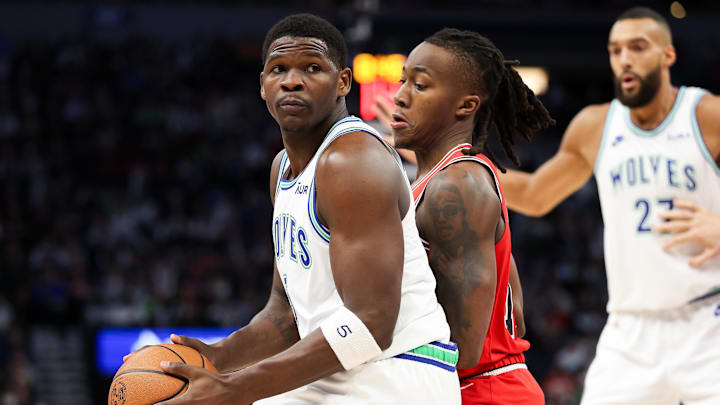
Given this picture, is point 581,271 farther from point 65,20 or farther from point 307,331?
point 307,331

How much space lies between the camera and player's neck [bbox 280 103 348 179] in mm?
3035

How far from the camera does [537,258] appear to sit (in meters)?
16.4

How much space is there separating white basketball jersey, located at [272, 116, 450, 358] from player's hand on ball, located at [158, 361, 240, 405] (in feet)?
1.25

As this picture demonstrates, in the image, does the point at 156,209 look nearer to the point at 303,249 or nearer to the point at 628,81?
the point at 628,81

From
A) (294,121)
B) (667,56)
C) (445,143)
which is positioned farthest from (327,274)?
(667,56)

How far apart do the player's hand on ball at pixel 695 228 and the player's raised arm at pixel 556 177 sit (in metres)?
0.70

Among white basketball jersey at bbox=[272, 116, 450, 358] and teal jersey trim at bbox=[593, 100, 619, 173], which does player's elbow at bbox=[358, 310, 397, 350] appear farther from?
teal jersey trim at bbox=[593, 100, 619, 173]

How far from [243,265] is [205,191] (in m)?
2.25

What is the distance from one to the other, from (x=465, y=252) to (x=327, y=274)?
1.68 ft

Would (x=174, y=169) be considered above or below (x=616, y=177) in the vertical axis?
above

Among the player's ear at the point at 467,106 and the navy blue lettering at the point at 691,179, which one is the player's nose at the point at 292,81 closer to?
the player's ear at the point at 467,106

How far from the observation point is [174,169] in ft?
55.2

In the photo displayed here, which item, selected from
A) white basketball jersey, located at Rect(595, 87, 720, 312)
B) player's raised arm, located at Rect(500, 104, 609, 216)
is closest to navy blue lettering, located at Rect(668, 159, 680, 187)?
white basketball jersey, located at Rect(595, 87, 720, 312)

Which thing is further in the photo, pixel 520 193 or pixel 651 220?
pixel 520 193
